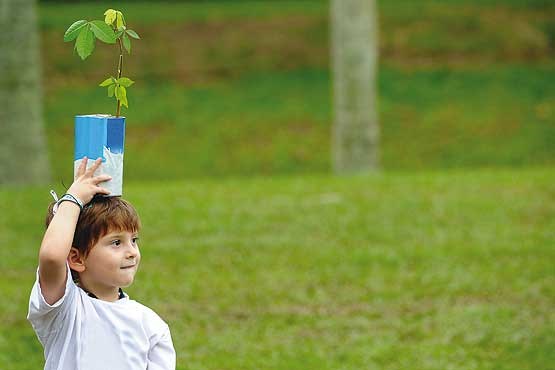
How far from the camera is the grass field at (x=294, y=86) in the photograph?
61.7 feet

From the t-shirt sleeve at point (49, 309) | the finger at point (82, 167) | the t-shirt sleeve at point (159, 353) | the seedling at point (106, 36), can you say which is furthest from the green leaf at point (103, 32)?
the t-shirt sleeve at point (159, 353)

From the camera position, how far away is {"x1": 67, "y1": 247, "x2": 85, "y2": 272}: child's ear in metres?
3.06

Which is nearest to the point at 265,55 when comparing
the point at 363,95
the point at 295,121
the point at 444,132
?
the point at 295,121

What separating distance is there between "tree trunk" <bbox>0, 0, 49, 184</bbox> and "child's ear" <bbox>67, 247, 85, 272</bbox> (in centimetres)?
927

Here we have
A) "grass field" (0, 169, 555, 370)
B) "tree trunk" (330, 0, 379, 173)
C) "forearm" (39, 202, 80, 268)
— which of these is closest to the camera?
"forearm" (39, 202, 80, 268)

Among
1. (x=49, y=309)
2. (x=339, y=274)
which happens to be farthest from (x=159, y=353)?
(x=339, y=274)

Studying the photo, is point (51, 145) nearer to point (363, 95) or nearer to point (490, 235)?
point (363, 95)

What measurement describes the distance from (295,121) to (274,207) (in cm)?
1094

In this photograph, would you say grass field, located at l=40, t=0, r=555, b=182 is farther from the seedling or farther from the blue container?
the blue container

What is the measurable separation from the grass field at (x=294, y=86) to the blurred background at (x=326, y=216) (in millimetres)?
57

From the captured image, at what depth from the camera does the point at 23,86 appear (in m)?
12.1

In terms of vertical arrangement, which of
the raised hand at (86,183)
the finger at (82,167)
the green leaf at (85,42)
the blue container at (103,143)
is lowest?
the raised hand at (86,183)

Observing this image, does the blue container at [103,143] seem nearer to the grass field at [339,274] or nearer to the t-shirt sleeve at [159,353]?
the t-shirt sleeve at [159,353]

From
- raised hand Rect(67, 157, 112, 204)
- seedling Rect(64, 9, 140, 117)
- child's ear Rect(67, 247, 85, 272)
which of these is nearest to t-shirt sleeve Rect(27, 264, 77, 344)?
child's ear Rect(67, 247, 85, 272)
